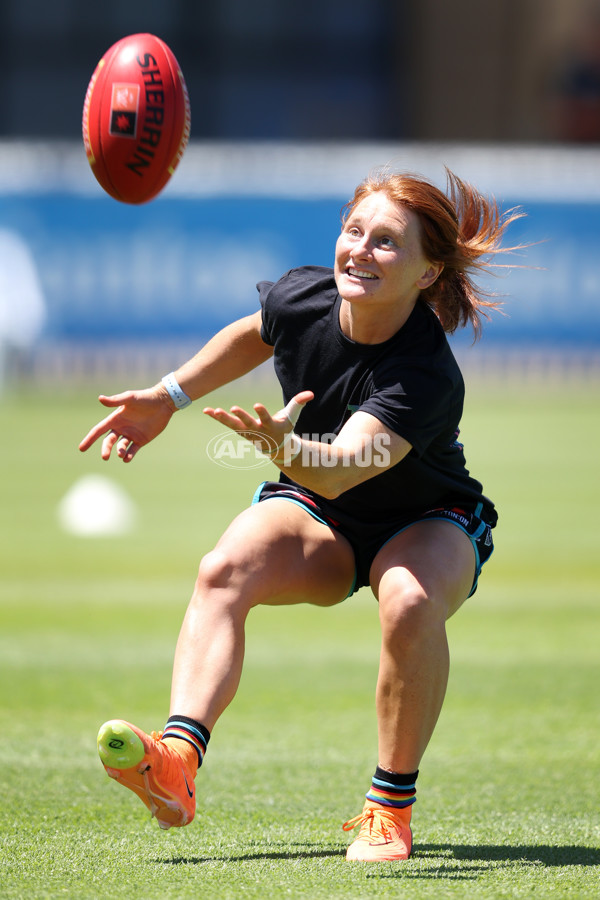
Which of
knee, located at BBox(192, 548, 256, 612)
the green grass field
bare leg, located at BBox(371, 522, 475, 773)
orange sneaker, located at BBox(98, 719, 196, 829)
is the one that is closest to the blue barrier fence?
the green grass field

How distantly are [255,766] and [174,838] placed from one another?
101 cm

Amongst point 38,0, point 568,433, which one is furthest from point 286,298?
point 38,0

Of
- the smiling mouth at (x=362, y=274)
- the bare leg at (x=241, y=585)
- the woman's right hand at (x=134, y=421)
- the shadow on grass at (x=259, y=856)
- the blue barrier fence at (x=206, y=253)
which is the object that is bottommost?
the blue barrier fence at (x=206, y=253)

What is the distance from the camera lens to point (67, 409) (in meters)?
18.1

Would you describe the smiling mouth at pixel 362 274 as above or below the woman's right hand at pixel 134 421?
above

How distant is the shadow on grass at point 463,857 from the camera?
3.46 meters

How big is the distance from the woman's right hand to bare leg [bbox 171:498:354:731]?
46cm

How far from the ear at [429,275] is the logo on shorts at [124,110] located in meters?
1.58

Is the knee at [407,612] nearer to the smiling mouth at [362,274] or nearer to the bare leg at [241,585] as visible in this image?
the bare leg at [241,585]

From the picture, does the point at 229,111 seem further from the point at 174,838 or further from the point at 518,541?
the point at 174,838

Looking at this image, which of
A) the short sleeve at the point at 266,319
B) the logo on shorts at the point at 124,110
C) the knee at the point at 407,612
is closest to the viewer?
the knee at the point at 407,612

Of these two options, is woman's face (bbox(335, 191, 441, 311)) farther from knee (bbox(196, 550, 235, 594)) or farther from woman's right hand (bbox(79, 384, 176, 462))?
knee (bbox(196, 550, 235, 594))

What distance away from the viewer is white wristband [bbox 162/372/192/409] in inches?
163

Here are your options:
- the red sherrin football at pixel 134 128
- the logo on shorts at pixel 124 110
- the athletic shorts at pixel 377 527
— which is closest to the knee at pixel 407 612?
the athletic shorts at pixel 377 527
